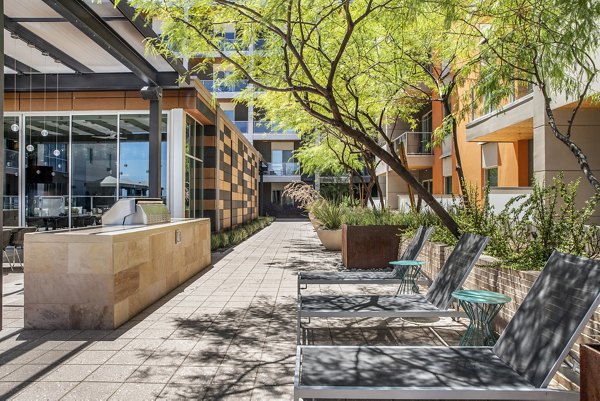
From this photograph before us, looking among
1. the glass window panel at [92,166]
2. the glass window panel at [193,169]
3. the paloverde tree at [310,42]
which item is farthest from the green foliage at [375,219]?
the glass window panel at [92,166]

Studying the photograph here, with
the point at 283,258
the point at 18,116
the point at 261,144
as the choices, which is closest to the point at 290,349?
the point at 283,258

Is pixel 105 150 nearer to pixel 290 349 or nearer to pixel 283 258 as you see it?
pixel 283 258

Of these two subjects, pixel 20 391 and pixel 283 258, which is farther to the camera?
pixel 283 258

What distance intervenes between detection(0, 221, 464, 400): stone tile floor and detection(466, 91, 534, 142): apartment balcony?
23.6 feet

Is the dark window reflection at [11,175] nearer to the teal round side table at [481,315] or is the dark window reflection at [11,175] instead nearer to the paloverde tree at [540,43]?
the paloverde tree at [540,43]

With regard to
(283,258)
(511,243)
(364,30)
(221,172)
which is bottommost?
(283,258)

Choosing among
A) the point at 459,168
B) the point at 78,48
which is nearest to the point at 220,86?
the point at 78,48

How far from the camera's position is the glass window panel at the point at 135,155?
13.1 meters

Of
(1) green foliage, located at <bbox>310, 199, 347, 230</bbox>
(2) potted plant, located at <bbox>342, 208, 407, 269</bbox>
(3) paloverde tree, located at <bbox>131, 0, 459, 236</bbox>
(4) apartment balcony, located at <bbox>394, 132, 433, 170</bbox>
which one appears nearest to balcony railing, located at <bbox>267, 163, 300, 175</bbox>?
(4) apartment balcony, located at <bbox>394, 132, 433, 170</bbox>

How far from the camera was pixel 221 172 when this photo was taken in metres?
17.2

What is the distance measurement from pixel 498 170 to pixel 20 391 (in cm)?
1625

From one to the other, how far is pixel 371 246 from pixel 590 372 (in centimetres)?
790

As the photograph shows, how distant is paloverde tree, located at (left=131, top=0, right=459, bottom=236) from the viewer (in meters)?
→ 6.30

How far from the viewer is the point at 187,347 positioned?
474 centimetres
